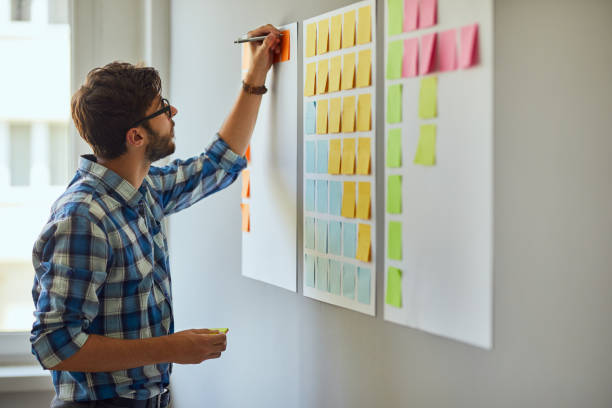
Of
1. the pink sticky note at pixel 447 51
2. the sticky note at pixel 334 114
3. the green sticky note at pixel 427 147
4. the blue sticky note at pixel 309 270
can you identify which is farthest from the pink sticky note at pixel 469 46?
the blue sticky note at pixel 309 270

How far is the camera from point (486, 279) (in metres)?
0.90

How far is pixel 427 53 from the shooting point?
38.9 inches

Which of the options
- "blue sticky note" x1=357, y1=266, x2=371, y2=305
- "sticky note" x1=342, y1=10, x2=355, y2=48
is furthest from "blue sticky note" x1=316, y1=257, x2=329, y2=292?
"sticky note" x1=342, y1=10, x2=355, y2=48

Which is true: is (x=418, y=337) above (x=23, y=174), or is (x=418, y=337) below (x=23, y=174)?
→ below

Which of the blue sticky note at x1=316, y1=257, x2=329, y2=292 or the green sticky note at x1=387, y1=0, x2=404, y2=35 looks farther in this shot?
the blue sticky note at x1=316, y1=257, x2=329, y2=292

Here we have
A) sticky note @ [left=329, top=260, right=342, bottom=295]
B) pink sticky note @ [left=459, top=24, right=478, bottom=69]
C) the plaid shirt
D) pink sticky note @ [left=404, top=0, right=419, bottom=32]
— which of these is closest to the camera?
pink sticky note @ [left=459, top=24, right=478, bottom=69]

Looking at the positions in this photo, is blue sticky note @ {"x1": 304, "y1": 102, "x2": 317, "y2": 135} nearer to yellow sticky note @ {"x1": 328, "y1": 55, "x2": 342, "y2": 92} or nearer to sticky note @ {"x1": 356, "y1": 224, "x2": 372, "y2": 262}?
yellow sticky note @ {"x1": 328, "y1": 55, "x2": 342, "y2": 92}

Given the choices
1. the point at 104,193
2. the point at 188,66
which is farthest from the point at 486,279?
the point at 188,66

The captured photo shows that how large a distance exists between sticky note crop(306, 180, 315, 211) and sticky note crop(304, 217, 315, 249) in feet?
0.09

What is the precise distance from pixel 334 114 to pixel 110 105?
0.49 metres

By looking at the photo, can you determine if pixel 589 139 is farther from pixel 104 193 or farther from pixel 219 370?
pixel 219 370

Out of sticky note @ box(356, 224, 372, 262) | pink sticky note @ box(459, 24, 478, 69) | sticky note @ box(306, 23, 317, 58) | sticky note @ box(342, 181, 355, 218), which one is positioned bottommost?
sticky note @ box(356, 224, 372, 262)

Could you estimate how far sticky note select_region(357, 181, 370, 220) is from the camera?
114 centimetres

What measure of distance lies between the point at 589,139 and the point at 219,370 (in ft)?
4.12
